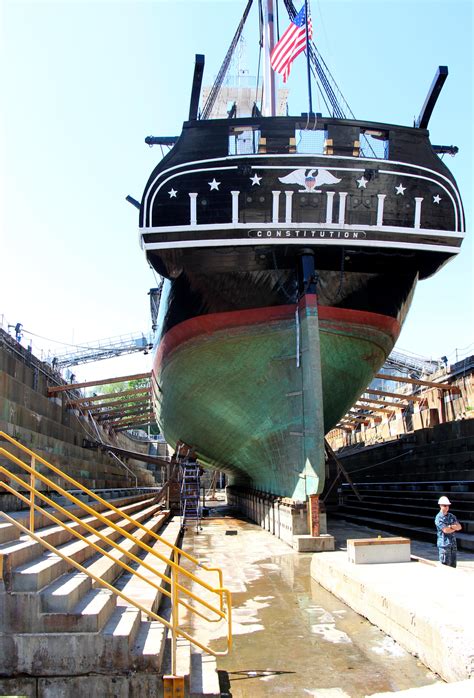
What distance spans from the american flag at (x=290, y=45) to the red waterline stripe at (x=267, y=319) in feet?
17.6

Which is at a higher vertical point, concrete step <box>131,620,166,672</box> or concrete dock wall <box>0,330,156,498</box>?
concrete dock wall <box>0,330,156,498</box>

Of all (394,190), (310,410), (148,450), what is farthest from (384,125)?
(148,450)

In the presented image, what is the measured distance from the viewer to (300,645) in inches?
193

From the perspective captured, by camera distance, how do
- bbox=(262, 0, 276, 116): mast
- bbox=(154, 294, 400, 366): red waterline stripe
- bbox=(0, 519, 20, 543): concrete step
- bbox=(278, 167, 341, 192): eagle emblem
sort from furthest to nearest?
bbox=(262, 0, 276, 116): mast, bbox=(154, 294, 400, 366): red waterline stripe, bbox=(278, 167, 341, 192): eagle emblem, bbox=(0, 519, 20, 543): concrete step

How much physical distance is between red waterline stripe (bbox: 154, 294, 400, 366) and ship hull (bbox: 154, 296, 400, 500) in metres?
0.02

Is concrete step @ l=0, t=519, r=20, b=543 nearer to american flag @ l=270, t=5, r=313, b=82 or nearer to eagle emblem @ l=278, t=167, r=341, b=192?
eagle emblem @ l=278, t=167, r=341, b=192

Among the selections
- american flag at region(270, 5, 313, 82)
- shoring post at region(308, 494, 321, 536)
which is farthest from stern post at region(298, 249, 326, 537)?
american flag at region(270, 5, 313, 82)

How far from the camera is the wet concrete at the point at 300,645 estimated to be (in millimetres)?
3971

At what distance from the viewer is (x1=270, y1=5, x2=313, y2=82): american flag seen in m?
11.8

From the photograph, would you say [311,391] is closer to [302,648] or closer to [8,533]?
[302,648]

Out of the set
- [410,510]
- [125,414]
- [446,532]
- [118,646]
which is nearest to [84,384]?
[125,414]

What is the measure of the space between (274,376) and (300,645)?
6.81m

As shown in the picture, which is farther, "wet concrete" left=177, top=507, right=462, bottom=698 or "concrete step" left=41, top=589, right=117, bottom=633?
"wet concrete" left=177, top=507, right=462, bottom=698

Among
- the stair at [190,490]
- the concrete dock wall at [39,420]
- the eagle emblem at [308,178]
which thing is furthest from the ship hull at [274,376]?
the concrete dock wall at [39,420]
